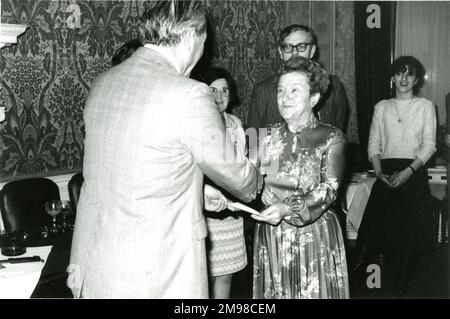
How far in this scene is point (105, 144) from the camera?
55.4 inches

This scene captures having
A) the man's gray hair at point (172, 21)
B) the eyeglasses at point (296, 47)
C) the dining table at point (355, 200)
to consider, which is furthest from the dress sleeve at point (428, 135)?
the man's gray hair at point (172, 21)

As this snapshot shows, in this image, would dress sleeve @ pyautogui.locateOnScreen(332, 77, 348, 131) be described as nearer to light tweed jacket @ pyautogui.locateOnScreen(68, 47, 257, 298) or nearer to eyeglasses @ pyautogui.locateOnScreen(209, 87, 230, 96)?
eyeglasses @ pyautogui.locateOnScreen(209, 87, 230, 96)

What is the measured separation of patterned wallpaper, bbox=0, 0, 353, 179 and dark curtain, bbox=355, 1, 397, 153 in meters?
2.66

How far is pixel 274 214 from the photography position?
1947 mm

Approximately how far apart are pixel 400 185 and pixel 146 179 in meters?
2.87

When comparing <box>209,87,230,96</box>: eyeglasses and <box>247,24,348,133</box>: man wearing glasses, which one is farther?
<box>247,24,348,133</box>: man wearing glasses

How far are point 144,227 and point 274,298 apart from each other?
92cm

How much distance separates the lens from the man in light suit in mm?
1351

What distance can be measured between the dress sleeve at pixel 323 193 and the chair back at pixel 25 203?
143cm

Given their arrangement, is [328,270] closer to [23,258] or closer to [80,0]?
[23,258]

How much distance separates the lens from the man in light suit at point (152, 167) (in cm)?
135

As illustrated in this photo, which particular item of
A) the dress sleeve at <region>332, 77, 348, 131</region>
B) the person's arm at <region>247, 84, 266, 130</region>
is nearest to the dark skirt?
the dress sleeve at <region>332, 77, 348, 131</region>
